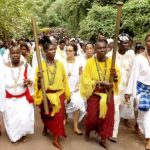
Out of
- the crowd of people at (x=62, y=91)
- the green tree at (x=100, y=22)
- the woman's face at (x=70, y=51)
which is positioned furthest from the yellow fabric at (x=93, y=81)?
the green tree at (x=100, y=22)

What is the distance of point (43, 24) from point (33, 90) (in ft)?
180

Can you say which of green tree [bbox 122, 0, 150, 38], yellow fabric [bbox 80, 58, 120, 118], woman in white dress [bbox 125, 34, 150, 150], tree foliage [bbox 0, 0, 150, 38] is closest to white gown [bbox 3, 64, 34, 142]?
yellow fabric [bbox 80, 58, 120, 118]

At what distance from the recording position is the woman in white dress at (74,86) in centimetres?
838

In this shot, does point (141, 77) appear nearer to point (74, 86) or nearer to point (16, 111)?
point (74, 86)

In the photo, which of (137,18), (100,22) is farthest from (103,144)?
(100,22)

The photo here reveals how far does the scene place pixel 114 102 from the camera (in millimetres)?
7758

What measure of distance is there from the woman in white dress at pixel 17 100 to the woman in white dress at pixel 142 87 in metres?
1.85

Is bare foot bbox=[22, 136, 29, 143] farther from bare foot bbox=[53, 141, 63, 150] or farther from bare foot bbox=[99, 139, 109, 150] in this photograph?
bare foot bbox=[99, 139, 109, 150]

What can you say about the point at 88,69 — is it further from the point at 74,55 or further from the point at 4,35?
the point at 4,35

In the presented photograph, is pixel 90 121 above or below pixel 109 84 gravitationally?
below

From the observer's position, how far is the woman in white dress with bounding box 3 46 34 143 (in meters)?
7.54

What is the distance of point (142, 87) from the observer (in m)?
7.59

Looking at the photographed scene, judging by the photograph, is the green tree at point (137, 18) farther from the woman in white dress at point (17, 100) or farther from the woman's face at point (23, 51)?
the woman in white dress at point (17, 100)

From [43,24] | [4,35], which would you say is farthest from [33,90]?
[43,24]
